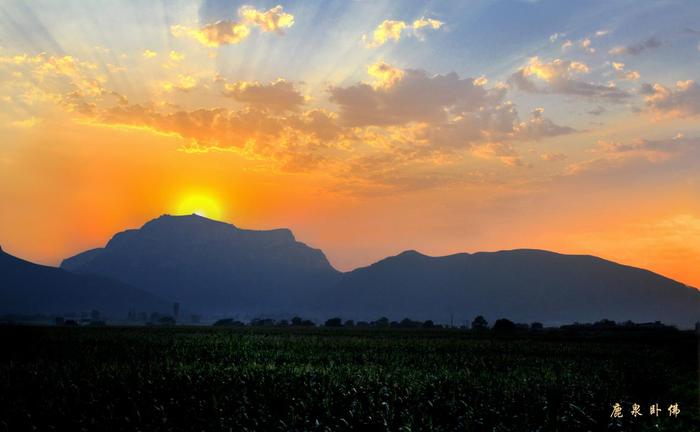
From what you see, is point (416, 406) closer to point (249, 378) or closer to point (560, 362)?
point (249, 378)

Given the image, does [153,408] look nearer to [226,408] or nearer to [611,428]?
[226,408]

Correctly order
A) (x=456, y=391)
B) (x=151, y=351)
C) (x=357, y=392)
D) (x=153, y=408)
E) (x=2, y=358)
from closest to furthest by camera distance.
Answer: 1. (x=153, y=408)
2. (x=357, y=392)
3. (x=456, y=391)
4. (x=2, y=358)
5. (x=151, y=351)

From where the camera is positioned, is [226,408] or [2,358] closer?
[226,408]

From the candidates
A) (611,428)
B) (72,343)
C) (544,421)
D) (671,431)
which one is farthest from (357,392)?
(72,343)

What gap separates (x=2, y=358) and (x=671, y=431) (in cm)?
4538

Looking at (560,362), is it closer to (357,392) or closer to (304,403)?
(357,392)

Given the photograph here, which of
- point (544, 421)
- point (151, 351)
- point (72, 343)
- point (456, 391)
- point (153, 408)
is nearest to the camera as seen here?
point (544, 421)

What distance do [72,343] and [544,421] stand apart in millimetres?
56779

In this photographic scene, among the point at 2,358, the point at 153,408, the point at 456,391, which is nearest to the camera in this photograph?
the point at 153,408

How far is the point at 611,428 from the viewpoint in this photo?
21500 mm

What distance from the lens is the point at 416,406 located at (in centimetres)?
2233

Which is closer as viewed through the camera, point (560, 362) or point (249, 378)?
point (249, 378)

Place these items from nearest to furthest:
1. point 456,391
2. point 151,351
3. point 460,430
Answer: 1. point 460,430
2. point 456,391
3. point 151,351

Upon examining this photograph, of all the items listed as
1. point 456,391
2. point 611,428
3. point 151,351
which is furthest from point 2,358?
point 611,428
